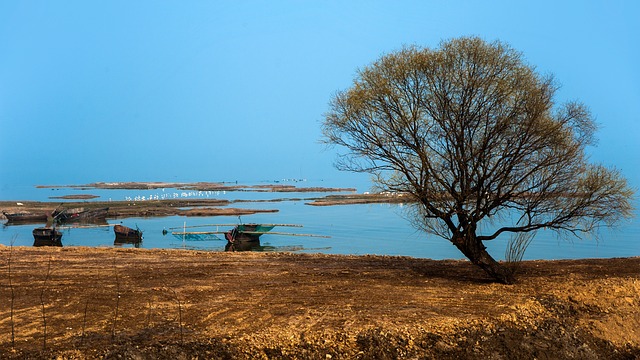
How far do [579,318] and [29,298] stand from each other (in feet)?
39.0

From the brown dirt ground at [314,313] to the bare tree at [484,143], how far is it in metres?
1.93

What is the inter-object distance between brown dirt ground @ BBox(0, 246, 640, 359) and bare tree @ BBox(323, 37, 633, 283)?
193cm

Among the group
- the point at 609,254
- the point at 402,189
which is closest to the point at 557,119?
the point at 402,189

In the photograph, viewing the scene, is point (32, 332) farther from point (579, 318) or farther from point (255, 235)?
point (255, 235)

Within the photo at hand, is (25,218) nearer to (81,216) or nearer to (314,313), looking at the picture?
(81,216)

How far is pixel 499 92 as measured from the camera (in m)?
13.9

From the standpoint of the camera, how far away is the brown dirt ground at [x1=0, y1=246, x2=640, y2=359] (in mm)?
9438

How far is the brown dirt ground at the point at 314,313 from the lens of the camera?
9.44 metres

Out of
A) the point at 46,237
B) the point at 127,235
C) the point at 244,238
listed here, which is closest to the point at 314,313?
the point at 244,238

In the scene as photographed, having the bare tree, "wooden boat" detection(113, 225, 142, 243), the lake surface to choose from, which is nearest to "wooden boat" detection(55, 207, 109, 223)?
the lake surface

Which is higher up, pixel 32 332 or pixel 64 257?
pixel 64 257

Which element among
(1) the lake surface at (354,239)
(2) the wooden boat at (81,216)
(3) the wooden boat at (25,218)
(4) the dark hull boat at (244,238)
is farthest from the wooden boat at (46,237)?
(3) the wooden boat at (25,218)

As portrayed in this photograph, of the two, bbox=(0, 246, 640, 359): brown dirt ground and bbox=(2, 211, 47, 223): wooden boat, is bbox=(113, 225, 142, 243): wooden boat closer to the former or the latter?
bbox=(2, 211, 47, 223): wooden boat

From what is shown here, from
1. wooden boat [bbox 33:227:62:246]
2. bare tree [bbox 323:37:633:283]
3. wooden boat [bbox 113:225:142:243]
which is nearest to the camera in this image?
bare tree [bbox 323:37:633:283]
